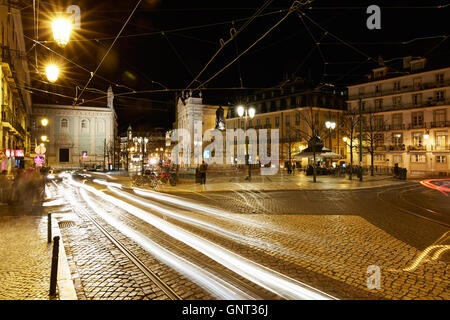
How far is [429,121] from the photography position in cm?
4372

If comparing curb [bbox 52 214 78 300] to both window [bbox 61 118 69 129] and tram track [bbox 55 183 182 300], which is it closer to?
tram track [bbox 55 183 182 300]

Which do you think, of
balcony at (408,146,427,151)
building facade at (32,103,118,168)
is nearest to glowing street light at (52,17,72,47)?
balcony at (408,146,427,151)

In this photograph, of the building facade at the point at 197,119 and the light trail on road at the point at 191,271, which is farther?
the building facade at the point at 197,119

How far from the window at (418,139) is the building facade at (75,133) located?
61778mm

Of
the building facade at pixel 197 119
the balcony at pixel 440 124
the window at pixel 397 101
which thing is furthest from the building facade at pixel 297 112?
the balcony at pixel 440 124

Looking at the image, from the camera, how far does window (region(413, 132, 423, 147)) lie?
146 ft

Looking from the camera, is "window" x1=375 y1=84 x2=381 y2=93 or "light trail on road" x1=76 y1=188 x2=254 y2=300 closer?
"light trail on road" x1=76 y1=188 x2=254 y2=300

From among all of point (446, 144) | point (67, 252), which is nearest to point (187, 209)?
point (67, 252)

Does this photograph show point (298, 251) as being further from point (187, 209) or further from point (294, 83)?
point (294, 83)

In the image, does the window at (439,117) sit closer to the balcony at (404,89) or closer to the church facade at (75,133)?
the balcony at (404,89)

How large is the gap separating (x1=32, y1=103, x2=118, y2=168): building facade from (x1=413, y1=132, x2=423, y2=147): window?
61778 millimetres

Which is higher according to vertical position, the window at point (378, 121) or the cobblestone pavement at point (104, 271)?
the window at point (378, 121)

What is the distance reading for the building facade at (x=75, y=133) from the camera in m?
71.3

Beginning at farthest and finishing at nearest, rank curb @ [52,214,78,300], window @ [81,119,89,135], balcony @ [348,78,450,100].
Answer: window @ [81,119,89,135] < balcony @ [348,78,450,100] < curb @ [52,214,78,300]
